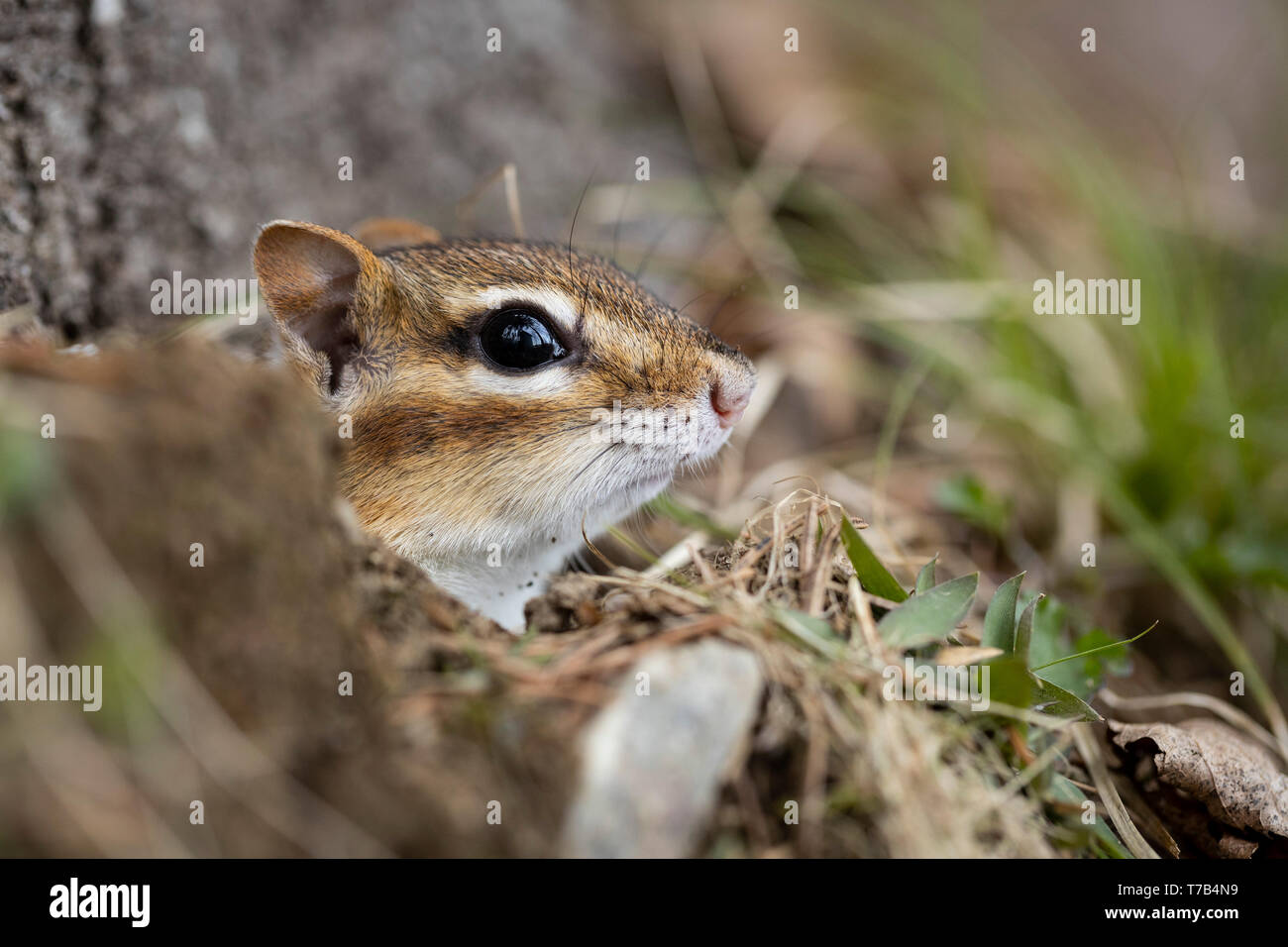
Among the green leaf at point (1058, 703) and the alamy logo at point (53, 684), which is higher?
the alamy logo at point (53, 684)

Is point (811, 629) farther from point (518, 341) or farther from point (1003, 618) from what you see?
point (518, 341)

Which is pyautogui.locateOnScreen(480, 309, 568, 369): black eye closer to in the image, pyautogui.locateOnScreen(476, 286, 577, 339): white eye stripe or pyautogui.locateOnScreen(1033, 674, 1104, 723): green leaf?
pyautogui.locateOnScreen(476, 286, 577, 339): white eye stripe

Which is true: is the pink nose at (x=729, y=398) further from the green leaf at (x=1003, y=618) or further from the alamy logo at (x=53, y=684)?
the alamy logo at (x=53, y=684)

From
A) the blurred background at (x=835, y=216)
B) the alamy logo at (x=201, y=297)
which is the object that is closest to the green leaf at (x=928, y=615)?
the blurred background at (x=835, y=216)

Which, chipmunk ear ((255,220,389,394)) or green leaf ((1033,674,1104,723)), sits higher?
chipmunk ear ((255,220,389,394))

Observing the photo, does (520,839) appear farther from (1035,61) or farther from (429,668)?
(1035,61)
